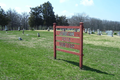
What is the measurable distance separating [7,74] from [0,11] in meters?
50.3

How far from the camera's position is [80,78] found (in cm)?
390

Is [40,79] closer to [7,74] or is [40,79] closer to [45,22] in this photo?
[7,74]

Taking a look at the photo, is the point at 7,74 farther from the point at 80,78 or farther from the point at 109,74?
the point at 109,74

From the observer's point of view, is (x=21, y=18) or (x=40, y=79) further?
(x=21, y=18)

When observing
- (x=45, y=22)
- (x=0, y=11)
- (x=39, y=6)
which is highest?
(x=39, y=6)

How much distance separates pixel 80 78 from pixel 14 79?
233 centimetres

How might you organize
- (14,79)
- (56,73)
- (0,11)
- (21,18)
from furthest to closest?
(21,18) < (0,11) < (56,73) < (14,79)

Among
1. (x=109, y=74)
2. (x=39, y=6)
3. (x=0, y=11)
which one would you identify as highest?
(x=39, y=6)

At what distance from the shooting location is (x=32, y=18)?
51219mm

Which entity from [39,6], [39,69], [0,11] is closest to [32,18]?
[39,6]

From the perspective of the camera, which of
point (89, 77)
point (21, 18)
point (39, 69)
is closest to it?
point (89, 77)

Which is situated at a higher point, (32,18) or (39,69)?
(32,18)

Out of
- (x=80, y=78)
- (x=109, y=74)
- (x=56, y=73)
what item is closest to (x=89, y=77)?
(x=80, y=78)

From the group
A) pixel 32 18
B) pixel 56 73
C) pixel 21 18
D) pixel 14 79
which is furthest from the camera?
pixel 21 18
